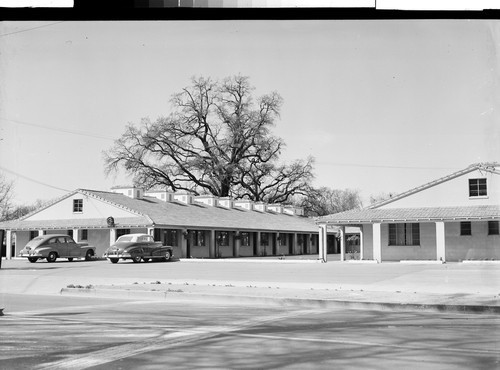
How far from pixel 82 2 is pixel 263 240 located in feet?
58.9

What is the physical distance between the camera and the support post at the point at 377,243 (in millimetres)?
30906

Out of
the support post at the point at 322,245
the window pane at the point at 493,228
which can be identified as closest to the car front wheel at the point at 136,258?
the support post at the point at 322,245

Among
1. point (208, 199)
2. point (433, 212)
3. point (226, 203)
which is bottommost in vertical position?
point (433, 212)

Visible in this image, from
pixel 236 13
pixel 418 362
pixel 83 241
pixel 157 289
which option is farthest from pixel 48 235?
pixel 418 362

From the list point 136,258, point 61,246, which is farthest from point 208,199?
point 61,246

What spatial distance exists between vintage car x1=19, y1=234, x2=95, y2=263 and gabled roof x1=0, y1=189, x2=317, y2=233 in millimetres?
2421

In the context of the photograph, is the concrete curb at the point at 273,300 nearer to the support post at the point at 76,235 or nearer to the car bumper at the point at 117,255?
the car bumper at the point at 117,255

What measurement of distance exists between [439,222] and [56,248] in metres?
17.3

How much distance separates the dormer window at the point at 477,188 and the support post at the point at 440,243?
2.08 m

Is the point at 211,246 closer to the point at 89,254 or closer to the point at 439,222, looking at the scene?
the point at 89,254

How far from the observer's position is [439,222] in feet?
99.9

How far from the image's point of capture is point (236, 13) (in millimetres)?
9734

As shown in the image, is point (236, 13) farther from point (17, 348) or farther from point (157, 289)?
point (157, 289)

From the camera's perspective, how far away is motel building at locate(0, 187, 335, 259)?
74.8 ft
